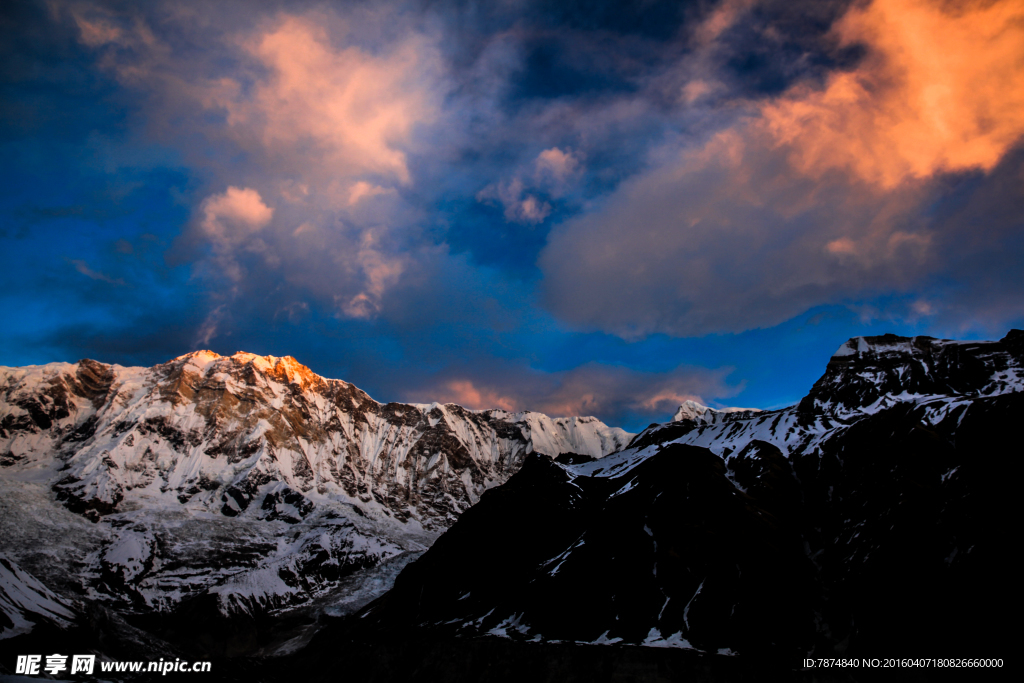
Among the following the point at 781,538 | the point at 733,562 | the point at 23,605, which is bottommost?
the point at 733,562

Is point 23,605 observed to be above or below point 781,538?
above

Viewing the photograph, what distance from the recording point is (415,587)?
174375mm

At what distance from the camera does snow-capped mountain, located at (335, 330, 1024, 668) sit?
9256 centimetres

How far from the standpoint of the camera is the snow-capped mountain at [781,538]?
92.6m

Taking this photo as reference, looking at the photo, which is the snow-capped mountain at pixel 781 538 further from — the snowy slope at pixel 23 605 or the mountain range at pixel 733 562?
the snowy slope at pixel 23 605

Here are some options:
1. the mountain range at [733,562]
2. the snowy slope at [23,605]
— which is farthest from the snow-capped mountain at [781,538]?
the snowy slope at [23,605]

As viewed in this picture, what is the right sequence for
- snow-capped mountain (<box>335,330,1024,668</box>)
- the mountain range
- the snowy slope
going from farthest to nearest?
1. the snowy slope
2. the mountain range
3. snow-capped mountain (<box>335,330,1024,668</box>)

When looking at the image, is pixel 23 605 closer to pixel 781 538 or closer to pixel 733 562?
pixel 733 562

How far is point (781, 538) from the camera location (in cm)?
11812

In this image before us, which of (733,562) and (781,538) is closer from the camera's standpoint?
(733,562)

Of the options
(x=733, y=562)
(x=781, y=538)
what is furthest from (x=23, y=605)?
(x=781, y=538)

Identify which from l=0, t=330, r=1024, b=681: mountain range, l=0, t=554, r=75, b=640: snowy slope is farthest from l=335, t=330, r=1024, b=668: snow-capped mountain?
l=0, t=554, r=75, b=640: snowy slope

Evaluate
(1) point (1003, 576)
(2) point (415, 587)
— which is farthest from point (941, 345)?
(2) point (415, 587)

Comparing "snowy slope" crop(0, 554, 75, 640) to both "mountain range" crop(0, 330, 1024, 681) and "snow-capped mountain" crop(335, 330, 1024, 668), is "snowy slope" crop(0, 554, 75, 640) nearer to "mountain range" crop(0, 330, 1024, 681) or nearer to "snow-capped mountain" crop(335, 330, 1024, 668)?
"mountain range" crop(0, 330, 1024, 681)
